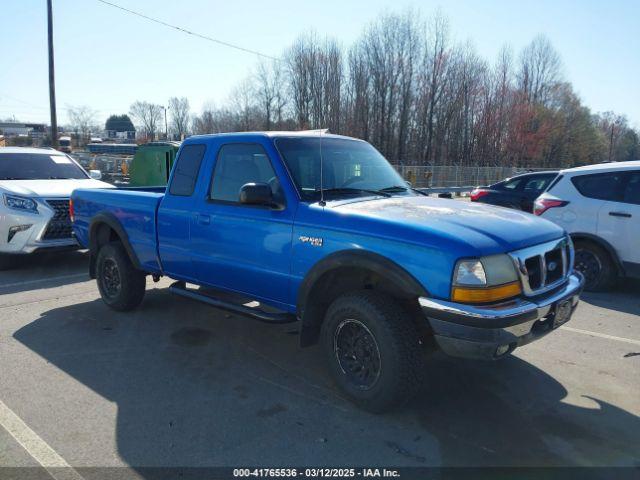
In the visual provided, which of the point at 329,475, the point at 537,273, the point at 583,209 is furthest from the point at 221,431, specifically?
the point at 583,209

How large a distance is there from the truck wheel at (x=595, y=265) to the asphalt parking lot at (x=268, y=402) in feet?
4.77

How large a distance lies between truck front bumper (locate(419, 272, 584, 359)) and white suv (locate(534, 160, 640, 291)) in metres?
4.25

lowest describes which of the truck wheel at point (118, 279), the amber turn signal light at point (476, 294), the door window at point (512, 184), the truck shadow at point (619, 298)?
the truck shadow at point (619, 298)

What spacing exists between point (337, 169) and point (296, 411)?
207cm

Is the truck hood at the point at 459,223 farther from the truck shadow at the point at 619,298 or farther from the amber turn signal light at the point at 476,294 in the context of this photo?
the truck shadow at the point at 619,298

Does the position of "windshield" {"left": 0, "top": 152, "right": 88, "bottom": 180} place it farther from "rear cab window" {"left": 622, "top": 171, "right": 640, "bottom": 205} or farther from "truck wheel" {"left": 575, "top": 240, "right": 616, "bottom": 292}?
"rear cab window" {"left": 622, "top": 171, "right": 640, "bottom": 205}

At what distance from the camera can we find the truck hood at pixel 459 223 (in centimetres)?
325

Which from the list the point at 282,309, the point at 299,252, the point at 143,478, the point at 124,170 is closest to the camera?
the point at 143,478

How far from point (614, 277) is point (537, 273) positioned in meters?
4.32

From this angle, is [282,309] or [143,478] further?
[282,309]

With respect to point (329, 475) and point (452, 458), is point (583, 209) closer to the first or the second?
point (452, 458)

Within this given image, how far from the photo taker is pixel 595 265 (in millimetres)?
7141

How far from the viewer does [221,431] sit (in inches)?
134

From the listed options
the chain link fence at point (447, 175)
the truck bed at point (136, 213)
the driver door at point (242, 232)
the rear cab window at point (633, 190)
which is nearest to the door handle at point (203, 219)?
the driver door at point (242, 232)
